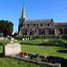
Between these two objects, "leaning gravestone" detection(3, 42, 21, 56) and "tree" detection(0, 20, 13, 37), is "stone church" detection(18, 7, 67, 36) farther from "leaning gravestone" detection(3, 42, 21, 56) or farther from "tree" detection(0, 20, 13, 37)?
"leaning gravestone" detection(3, 42, 21, 56)

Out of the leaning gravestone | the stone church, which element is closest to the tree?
the stone church

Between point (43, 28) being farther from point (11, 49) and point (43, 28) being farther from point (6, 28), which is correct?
point (11, 49)

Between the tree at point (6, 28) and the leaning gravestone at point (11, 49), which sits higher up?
the tree at point (6, 28)

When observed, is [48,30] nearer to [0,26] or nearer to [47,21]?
[47,21]

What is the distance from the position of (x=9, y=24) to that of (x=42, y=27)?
16034mm

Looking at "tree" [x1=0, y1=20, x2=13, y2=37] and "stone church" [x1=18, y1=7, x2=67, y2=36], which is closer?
"stone church" [x1=18, y1=7, x2=67, y2=36]

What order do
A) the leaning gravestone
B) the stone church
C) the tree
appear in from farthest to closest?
→ the tree
the stone church
the leaning gravestone

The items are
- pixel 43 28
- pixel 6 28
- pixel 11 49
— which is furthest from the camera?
pixel 6 28

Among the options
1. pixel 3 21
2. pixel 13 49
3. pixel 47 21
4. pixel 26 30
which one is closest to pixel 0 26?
pixel 3 21

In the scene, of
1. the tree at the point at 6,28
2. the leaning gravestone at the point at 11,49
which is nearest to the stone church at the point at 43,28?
the tree at the point at 6,28

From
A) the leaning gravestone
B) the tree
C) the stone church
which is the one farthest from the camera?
the tree

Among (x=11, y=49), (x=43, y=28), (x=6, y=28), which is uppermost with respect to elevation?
(x=6, y=28)

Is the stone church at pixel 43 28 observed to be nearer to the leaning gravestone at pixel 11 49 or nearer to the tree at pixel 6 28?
the tree at pixel 6 28

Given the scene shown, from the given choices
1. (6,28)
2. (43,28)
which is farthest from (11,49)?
(6,28)
